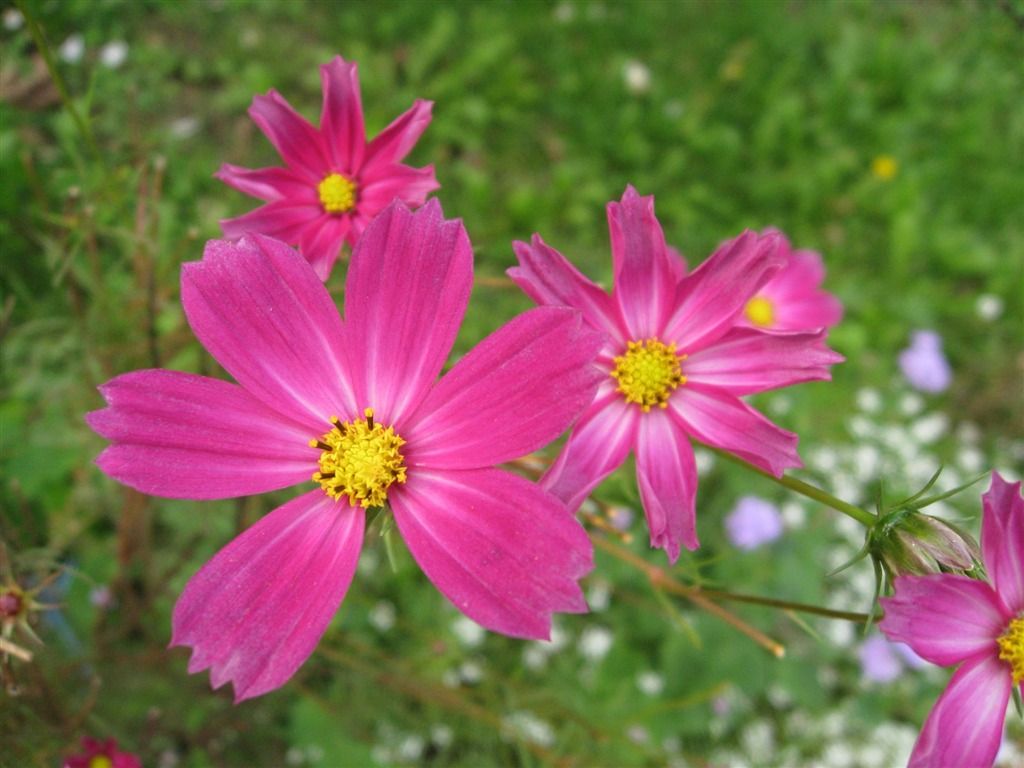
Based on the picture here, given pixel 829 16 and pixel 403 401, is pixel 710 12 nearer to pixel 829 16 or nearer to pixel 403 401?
pixel 829 16

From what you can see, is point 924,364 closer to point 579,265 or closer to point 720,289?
point 579,265

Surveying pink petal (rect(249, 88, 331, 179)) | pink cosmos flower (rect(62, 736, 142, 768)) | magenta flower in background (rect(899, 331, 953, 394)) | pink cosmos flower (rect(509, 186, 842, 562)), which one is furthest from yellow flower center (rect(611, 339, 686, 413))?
magenta flower in background (rect(899, 331, 953, 394))

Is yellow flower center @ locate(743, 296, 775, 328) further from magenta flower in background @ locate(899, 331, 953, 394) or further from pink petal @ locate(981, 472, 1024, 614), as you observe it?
pink petal @ locate(981, 472, 1024, 614)

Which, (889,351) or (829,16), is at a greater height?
(829,16)

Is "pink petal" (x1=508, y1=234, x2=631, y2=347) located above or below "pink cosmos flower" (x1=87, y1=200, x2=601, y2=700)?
above

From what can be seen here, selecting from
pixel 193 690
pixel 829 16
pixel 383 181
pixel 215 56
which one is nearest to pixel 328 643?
pixel 193 690
